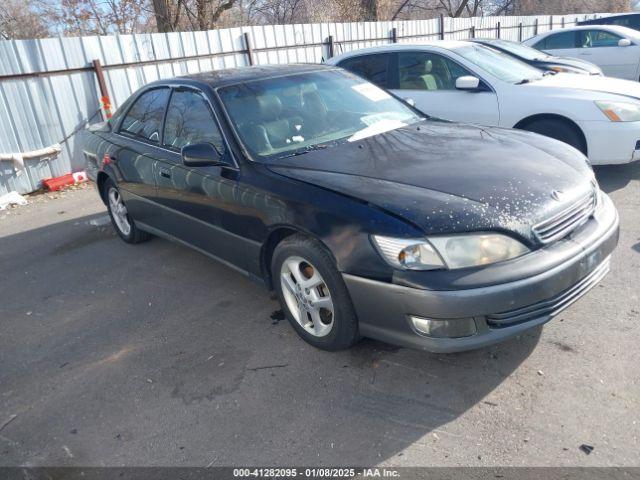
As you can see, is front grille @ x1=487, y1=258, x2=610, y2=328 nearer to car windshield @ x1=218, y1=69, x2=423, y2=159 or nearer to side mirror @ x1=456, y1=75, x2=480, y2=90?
car windshield @ x1=218, y1=69, x2=423, y2=159

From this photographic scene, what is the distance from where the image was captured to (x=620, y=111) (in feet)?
17.6

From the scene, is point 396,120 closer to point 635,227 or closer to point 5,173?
point 635,227

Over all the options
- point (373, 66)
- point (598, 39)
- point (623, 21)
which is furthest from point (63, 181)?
point (623, 21)

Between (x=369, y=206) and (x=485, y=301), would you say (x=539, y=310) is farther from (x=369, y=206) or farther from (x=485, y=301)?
(x=369, y=206)

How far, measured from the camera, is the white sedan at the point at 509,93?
542 centimetres

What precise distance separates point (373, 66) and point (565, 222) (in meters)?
4.67

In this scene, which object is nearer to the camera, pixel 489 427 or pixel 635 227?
pixel 489 427

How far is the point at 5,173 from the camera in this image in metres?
7.71

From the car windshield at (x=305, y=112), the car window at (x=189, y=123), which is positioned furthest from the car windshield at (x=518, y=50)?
the car window at (x=189, y=123)

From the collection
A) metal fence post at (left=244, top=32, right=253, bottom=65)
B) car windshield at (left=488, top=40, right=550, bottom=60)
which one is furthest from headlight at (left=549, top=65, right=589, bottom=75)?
metal fence post at (left=244, top=32, right=253, bottom=65)

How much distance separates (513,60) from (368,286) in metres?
5.32

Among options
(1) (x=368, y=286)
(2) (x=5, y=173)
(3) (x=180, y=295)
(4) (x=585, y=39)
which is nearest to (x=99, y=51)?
(2) (x=5, y=173)

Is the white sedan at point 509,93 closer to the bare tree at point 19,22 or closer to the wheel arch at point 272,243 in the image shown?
the wheel arch at point 272,243

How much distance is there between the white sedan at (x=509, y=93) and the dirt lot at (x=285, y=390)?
1690 millimetres
